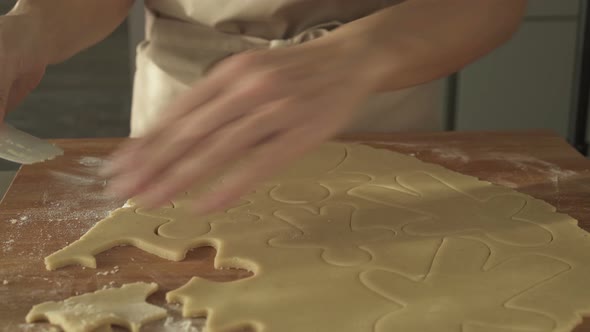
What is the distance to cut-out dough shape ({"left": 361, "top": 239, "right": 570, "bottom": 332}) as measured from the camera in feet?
2.56

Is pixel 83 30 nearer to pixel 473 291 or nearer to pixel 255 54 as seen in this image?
pixel 255 54

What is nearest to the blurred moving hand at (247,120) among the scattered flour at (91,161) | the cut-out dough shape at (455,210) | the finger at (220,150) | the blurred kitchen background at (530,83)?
the finger at (220,150)

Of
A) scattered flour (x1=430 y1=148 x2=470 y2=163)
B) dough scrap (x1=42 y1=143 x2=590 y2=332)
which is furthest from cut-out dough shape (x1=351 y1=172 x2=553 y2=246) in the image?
scattered flour (x1=430 y1=148 x2=470 y2=163)

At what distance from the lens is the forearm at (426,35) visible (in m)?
0.90

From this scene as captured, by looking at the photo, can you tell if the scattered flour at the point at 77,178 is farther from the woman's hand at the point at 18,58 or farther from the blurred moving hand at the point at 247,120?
the blurred moving hand at the point at 247,120

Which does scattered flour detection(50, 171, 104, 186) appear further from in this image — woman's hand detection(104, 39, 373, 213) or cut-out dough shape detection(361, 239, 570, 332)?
cut-out dough shape detection(361, 239, 570, 332)

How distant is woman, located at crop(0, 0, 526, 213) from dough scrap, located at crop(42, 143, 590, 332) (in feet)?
0.39

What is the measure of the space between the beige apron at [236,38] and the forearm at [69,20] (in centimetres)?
8

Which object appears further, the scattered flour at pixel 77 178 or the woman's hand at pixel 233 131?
the scattered flour at pixel 77 178

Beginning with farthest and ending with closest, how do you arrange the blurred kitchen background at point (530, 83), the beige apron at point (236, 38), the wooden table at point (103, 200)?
1. the blurred kitchen background at point (530, 83)
2. the beige apron at point (236, 38)
3. the wooden table at point (103, 200)

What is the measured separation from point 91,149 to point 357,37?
63cm

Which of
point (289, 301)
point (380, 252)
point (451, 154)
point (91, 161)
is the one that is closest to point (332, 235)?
point (380, 252)

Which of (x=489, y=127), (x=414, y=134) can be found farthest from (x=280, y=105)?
(x=489, y=127)

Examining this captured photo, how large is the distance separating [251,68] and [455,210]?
40 centimetres
